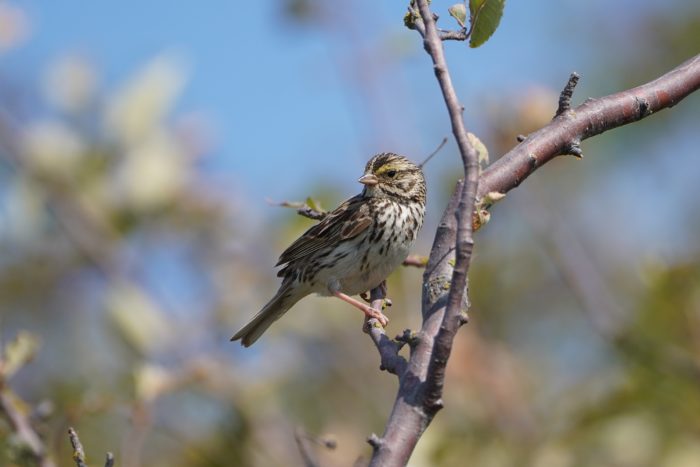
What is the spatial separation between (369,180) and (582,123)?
7.82 feet

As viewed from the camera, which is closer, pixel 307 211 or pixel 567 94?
pixel 567 94

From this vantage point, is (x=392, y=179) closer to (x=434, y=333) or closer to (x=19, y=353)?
(x=19, y=353)

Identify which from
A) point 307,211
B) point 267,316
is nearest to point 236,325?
point 267,316

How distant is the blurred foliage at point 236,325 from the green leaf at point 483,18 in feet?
6.01

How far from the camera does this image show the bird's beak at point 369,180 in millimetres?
5234

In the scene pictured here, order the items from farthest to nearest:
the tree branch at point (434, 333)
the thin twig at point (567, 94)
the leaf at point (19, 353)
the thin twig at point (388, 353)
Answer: the leaf at point (19, 353)
the thin twig at point (567, 94)
the thin twig at point (388, 353)
the tree branch at point (434, 333)

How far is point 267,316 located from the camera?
16.9 ft

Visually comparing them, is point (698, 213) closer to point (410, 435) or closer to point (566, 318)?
point (566, 318)

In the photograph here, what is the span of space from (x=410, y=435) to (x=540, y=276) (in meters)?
6.09

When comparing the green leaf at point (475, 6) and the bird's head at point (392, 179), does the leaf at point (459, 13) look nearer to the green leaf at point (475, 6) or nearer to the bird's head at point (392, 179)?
the green leaf at point (475, 6)

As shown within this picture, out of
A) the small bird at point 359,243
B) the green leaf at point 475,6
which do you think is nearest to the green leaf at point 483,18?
the green leaf at point 475,6

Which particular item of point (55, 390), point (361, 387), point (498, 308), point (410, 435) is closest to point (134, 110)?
point (55, 390)

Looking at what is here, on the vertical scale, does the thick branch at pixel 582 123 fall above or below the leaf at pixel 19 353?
above

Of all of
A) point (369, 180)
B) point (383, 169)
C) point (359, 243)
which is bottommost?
point (359, 243)
